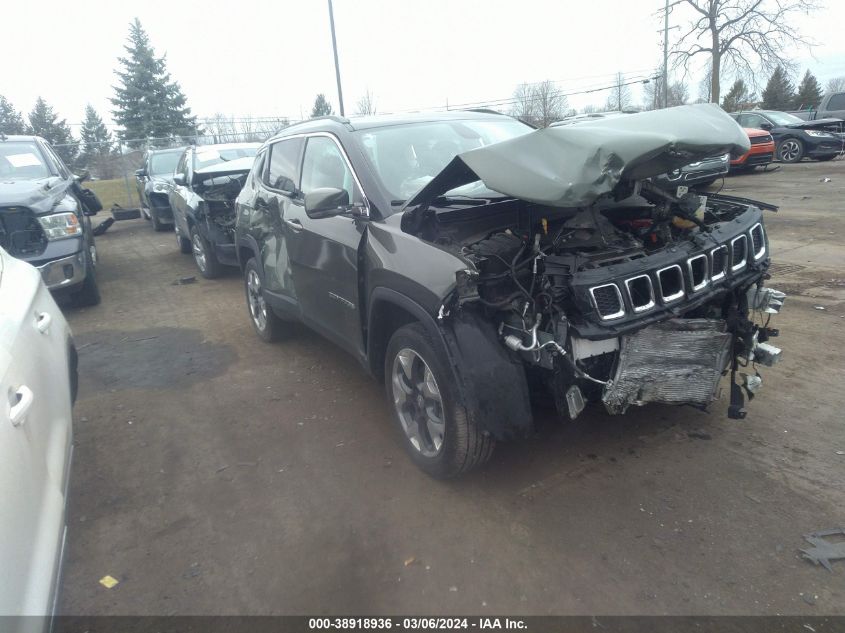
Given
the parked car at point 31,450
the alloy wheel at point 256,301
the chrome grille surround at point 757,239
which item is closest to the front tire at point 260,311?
the alloy wheel at point 256,301

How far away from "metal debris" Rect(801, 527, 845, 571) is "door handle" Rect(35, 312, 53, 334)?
362 centimetres

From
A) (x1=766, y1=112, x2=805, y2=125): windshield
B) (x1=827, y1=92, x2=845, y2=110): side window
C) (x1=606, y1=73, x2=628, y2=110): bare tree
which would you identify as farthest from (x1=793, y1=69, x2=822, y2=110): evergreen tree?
(x1=766, y1=112, x2=805, y2=125): windshield

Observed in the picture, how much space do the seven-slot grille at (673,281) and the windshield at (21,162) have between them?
7.49m

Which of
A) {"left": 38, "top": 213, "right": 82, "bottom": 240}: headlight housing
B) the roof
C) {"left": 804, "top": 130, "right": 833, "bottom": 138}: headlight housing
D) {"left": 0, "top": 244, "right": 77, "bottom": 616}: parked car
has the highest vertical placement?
the roof

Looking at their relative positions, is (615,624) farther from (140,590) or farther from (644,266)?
(140,590)

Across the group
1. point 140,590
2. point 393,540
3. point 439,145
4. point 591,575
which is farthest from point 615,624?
point 439,145

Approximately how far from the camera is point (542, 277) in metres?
2.82

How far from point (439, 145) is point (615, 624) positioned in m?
3.04

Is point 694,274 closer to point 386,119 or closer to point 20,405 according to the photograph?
point 386,119

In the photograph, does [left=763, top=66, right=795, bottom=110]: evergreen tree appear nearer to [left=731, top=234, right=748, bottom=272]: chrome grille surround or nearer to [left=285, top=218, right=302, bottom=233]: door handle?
[left=731, top=234, right=748, bottom=272]: chrome grille surround

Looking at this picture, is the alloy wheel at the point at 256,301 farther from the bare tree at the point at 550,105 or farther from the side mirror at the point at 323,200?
the bare tree at the point at 550,105

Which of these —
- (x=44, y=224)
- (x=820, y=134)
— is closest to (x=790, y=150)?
(x=820, y=134)

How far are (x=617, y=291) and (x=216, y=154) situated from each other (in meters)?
9.70

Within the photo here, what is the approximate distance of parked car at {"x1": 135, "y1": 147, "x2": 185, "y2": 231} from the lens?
43.5 feet
